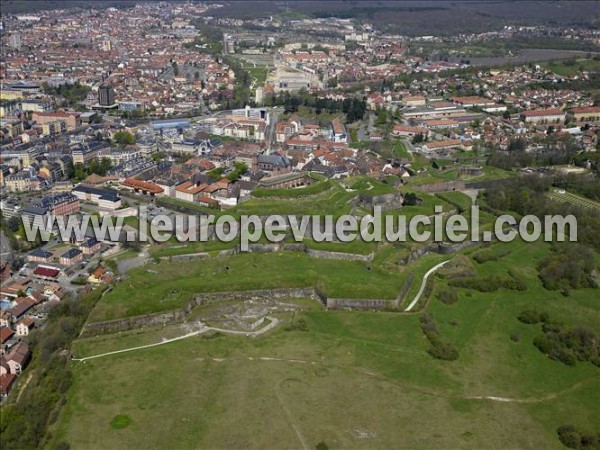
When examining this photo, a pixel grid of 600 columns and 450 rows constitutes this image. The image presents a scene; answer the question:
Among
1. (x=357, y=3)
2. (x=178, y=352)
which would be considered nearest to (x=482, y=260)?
(x=178, y=352)

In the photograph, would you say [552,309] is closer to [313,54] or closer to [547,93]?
[547,93]

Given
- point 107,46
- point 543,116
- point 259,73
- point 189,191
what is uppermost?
point 107,46

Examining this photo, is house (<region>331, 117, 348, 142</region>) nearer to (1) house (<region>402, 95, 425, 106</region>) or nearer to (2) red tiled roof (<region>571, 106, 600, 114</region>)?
(1) house (<region>402, 95, 425, 106</region>)

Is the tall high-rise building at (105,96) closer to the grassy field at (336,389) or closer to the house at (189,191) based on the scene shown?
the house at (189,191)

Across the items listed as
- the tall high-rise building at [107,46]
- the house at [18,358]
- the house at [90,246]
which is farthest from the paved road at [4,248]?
the tall high-rise building at [107,46]

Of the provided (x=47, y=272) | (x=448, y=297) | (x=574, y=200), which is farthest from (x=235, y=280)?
(x=574, y=200)

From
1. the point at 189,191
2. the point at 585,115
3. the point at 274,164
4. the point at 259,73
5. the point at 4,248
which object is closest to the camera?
the point at 4,248

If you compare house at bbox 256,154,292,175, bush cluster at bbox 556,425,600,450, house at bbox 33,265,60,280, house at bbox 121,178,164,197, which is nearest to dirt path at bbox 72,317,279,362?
house at bbox 33,265,60,280

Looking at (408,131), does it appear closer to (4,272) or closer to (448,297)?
(448,297)
